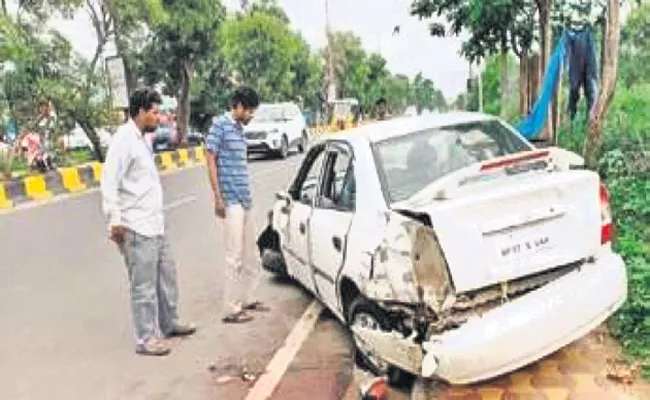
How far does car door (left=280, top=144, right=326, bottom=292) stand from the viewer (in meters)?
6.45

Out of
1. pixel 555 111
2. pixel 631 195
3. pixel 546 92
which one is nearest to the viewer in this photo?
pixel 631 195

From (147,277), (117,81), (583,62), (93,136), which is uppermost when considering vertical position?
(117,81)

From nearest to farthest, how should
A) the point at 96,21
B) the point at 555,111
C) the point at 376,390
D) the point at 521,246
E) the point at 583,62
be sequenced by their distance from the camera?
the point at 521,246
the point at 376,390
the point at 583,62
the point at 555,111
the point at 96,21

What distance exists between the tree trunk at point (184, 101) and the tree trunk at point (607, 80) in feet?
68.6

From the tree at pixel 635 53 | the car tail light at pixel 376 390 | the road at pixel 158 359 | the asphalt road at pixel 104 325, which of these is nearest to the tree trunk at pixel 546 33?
the asphalt road at pixel 104 325

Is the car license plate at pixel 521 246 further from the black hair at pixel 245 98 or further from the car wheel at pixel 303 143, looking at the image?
the car wheel at pixel 303 143

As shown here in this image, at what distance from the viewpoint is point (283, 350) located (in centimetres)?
599

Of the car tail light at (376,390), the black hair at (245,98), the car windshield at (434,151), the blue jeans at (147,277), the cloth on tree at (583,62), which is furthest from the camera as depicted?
the cloth on tree at (583,62)

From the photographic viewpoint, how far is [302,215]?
6539 millimetres

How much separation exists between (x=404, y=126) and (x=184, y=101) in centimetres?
2459

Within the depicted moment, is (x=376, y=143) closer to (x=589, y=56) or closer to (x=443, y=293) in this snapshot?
(x=443, y=293)

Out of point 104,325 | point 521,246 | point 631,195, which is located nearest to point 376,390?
point 521,246

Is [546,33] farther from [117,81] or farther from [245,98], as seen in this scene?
[117,81]

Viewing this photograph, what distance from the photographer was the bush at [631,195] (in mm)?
5473
